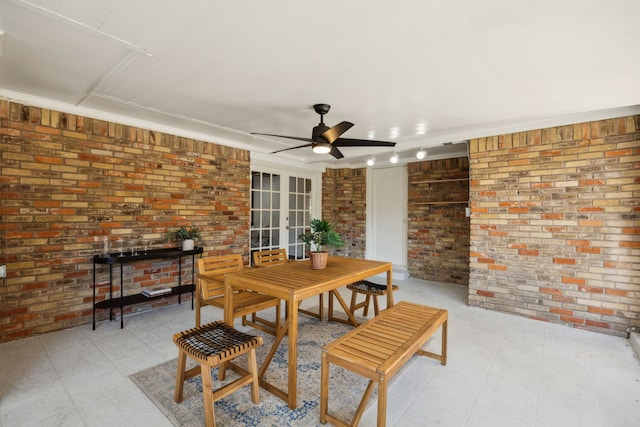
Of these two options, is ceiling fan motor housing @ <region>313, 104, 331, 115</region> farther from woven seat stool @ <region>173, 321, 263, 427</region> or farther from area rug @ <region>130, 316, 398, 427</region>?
area rug @ <region>130, 316, 398, 427</region>

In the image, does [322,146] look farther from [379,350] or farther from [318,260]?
[379,350]

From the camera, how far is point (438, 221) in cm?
554

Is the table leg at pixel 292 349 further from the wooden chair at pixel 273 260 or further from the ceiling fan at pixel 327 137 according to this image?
the ceiling fan at pixel 327 137

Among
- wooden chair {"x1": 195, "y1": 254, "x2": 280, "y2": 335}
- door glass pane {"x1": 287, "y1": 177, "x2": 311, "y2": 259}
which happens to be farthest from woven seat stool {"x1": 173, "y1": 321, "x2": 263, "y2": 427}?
door glass pane {"x1": 287, "y1": 177, "x2": 311, "y2": 259}

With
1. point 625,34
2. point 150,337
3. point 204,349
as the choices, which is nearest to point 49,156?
point 150,337

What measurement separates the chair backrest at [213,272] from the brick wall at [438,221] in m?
3.85

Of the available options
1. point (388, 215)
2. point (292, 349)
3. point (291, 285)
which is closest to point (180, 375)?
point (292, 349)

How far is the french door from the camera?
5.41m

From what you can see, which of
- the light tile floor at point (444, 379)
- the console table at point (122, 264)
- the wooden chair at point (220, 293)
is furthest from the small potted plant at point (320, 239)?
the console table at point (122, 264)

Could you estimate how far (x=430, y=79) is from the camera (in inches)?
99.7

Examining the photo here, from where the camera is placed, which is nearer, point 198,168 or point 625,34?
point 625,34

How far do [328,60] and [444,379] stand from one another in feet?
8.62

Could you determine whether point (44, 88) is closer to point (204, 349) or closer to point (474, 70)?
point (204, 349)

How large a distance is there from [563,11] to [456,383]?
8.35ft
